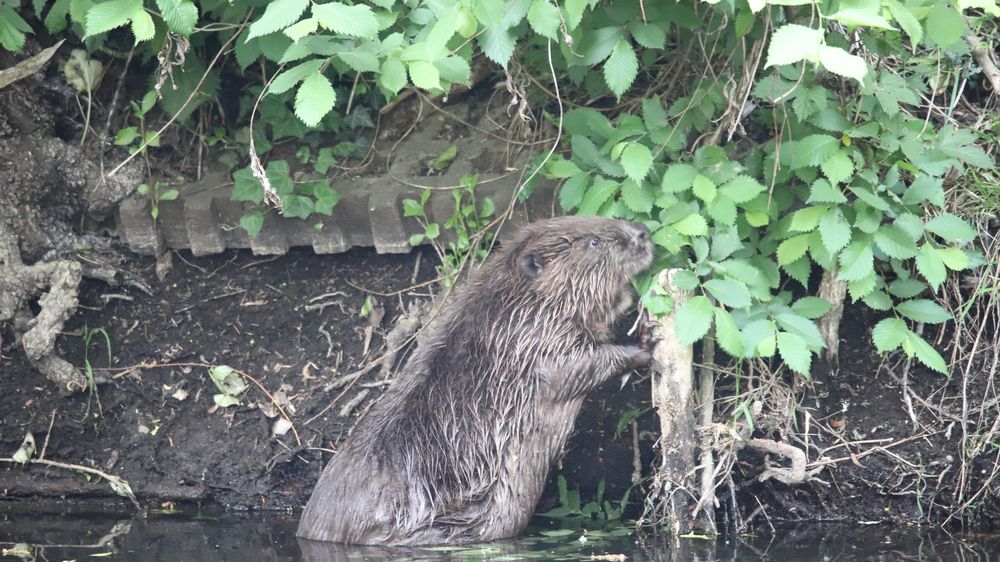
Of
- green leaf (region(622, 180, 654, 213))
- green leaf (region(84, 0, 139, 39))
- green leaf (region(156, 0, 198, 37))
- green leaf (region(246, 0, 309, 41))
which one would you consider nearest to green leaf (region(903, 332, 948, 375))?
green leaf (region(622, 180, 654, 213))

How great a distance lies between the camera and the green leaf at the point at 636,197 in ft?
12.6

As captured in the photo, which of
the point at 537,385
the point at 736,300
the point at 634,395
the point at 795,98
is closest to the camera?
the point at 736,300

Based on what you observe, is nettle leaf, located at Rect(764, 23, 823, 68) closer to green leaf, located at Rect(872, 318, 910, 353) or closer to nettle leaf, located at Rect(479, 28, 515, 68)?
nettle leaf, located at Rect(479, 28, 515, 68)

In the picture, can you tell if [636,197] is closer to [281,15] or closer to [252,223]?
[281,15]

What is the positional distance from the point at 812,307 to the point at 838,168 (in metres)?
0.46

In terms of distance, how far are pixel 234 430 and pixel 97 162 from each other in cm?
139

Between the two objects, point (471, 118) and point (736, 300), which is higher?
point (471, 118)

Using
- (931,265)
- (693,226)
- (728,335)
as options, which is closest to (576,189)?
(693,226)

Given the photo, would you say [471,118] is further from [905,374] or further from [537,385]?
[905,374]

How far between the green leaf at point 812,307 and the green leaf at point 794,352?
277 mm

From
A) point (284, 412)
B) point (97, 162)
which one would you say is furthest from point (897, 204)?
point (97, 162)

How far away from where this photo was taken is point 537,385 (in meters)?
3.89

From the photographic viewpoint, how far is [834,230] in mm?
3559

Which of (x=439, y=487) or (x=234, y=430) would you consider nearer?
(x=439, y=487)
